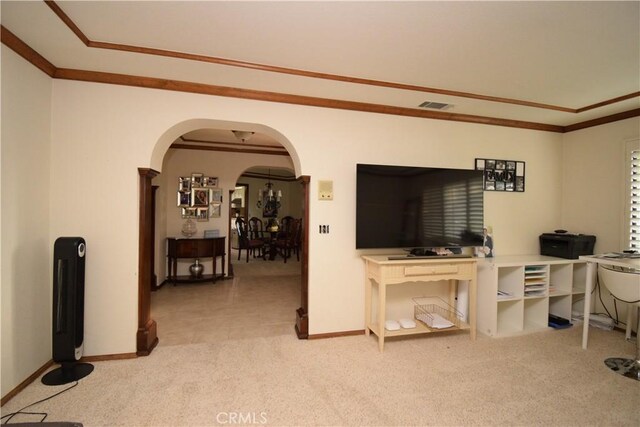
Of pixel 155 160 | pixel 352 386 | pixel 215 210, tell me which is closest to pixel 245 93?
pixel 155 160

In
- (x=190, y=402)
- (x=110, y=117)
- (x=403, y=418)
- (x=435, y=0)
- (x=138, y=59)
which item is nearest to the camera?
(x=435, y=0)

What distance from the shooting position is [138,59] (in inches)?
83.1

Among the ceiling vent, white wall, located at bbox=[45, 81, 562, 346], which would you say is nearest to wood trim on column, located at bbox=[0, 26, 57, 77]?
white wall, located at bbox=[45, 81, 562, 346]

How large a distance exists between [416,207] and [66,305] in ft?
9.80

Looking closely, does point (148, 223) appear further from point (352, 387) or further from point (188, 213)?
point (188, 213)

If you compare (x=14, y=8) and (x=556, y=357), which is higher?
(x=14, y=8)

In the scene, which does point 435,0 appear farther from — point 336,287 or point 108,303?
point 108,303

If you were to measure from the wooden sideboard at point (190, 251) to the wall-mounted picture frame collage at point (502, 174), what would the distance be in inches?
161

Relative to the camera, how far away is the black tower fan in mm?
2033

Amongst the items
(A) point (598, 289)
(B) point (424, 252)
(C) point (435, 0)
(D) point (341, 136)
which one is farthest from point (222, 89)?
(A) point (598, 289)

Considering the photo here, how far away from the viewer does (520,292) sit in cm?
299

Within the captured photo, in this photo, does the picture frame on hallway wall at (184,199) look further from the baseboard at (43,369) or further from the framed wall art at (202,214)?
the baseboard at (43,369)

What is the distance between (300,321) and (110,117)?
245cm

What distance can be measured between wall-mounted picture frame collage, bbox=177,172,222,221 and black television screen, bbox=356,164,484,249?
324cm
